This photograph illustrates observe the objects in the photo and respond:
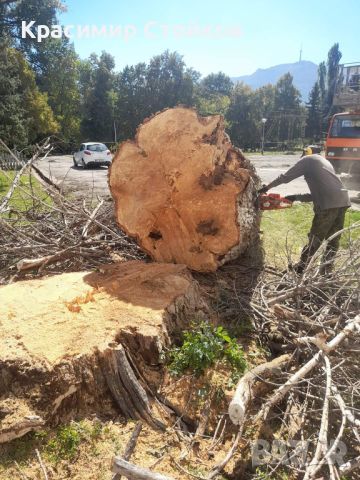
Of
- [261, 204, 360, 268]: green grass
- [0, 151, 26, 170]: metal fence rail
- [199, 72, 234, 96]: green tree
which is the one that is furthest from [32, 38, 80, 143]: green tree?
[261, 204, 360, 268]: green grass

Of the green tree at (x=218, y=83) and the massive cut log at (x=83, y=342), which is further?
the green tree at (x=218, y=83)

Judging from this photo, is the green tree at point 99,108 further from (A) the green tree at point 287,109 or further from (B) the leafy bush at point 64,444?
(B) the leafy bush at point 64,444

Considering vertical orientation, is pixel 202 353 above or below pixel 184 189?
below

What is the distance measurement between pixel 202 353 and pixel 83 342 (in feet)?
2.47

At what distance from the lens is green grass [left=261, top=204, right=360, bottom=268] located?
4.94 metres

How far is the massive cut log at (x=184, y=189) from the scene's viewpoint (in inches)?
127

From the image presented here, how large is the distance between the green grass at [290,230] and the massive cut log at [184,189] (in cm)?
127

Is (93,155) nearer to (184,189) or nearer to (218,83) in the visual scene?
(184,189)

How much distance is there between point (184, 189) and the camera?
3.28 m

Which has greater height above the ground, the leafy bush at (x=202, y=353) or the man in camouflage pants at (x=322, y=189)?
the man in camouflage pants at (x=322, y=189)

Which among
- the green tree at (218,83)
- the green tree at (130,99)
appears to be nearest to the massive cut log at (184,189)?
the green tree at (130,99)

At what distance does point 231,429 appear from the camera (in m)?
2.17

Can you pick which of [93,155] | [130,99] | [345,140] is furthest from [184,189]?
[130,99]

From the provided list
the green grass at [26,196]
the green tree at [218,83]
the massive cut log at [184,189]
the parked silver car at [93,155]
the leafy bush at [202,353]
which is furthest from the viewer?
the green tree at [218,83]
